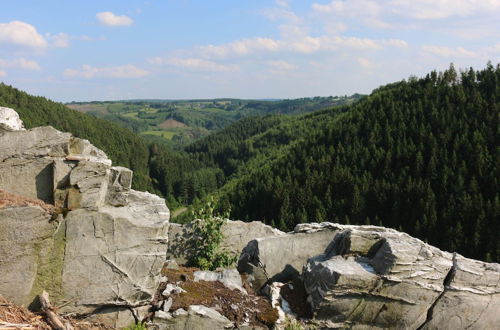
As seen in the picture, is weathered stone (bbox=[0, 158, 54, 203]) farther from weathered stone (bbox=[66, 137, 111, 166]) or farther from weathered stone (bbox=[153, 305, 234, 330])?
weathered stone (bbox=[153, 305, 234, 330])

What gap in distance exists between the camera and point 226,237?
25094 millimetres

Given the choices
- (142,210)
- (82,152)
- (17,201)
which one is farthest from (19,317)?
(82,152)

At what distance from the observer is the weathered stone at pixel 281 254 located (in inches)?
802

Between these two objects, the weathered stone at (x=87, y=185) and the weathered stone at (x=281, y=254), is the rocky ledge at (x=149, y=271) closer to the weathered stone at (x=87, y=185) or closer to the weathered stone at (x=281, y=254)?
the weathered stone at (x=87, y=185)

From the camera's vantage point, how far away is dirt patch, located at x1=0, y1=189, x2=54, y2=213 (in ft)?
44.7

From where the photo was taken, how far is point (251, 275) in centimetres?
1995

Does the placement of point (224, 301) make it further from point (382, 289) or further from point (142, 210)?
point (382, 289)

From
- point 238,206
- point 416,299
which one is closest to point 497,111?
point 238,206

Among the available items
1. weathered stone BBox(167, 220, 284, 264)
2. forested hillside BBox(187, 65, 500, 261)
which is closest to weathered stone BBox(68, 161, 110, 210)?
weathered stone BBox(167, 220, 284, 264)

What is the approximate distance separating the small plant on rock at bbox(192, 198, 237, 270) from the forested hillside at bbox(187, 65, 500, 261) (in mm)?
70687

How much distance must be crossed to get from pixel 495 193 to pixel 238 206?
68.2 metres

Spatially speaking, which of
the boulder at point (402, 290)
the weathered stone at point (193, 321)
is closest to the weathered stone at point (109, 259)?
the weathered stone at point (193, 321)

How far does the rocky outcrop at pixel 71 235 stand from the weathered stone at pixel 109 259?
0.03 metres

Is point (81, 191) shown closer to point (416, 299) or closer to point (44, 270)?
point (44, 270)
